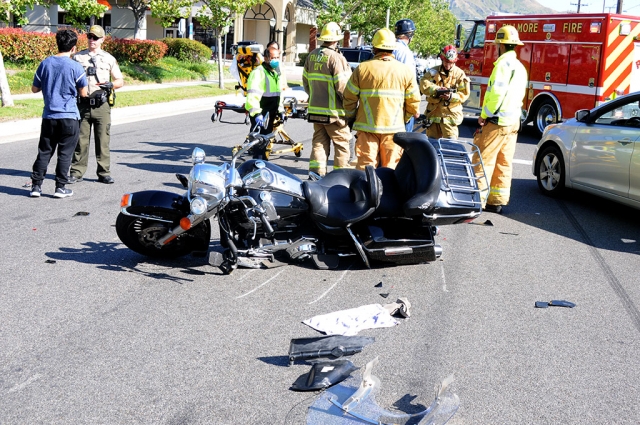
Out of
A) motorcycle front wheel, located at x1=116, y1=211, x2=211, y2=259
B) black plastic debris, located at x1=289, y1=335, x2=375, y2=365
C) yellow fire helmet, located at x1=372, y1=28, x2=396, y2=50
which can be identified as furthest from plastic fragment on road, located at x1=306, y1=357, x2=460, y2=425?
yellow fire helmet, located at x1=372, y1=28, x2=396, y2=50

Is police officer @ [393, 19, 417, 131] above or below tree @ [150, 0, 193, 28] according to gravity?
below

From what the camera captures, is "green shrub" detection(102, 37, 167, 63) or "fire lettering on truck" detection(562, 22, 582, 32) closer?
"fire lettering on truck" detection(562, 22, 582, 32)

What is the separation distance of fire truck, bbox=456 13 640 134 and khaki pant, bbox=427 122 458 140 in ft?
22.0

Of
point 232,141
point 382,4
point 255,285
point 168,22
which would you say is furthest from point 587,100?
point 382,4

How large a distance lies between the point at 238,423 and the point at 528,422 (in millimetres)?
1557

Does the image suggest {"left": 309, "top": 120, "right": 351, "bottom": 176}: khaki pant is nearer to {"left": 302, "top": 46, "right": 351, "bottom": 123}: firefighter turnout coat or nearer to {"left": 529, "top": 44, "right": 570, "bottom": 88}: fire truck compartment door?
{"left": 302, "top": 46, "right": 351, "bottom": 123}: firefighter turnout coat

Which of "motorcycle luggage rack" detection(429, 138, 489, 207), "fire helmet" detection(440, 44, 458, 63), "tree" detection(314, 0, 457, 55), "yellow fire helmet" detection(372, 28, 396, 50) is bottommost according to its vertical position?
"motorcycle luggage rack" detection(429, 138, 489, 207)

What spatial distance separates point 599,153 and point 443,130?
6.65 feet

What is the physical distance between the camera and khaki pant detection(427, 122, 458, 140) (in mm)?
9836

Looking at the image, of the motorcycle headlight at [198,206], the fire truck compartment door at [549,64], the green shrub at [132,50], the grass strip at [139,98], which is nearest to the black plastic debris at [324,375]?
the motorcycle headlight at [198,206]

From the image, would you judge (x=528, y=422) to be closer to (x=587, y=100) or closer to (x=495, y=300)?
(x=495, y=300)

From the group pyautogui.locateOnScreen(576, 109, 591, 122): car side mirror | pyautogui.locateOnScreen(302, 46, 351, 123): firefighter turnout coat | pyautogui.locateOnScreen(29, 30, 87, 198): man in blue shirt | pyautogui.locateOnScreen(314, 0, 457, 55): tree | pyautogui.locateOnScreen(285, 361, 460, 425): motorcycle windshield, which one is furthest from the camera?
pyautogui.locateOnScreen(314, 0, 457, 55): tree

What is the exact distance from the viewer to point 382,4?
4003cm

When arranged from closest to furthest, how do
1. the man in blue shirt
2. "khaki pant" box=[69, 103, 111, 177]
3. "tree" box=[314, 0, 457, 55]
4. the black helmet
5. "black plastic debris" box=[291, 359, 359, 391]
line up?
"black plastic debris" box=[291, 359, 359, 391]
the man in blue shirt
"khaki pant" box=[69, 103, 111, 177]
the black helmet
"tree" box=[314, 0, 457, 55]
